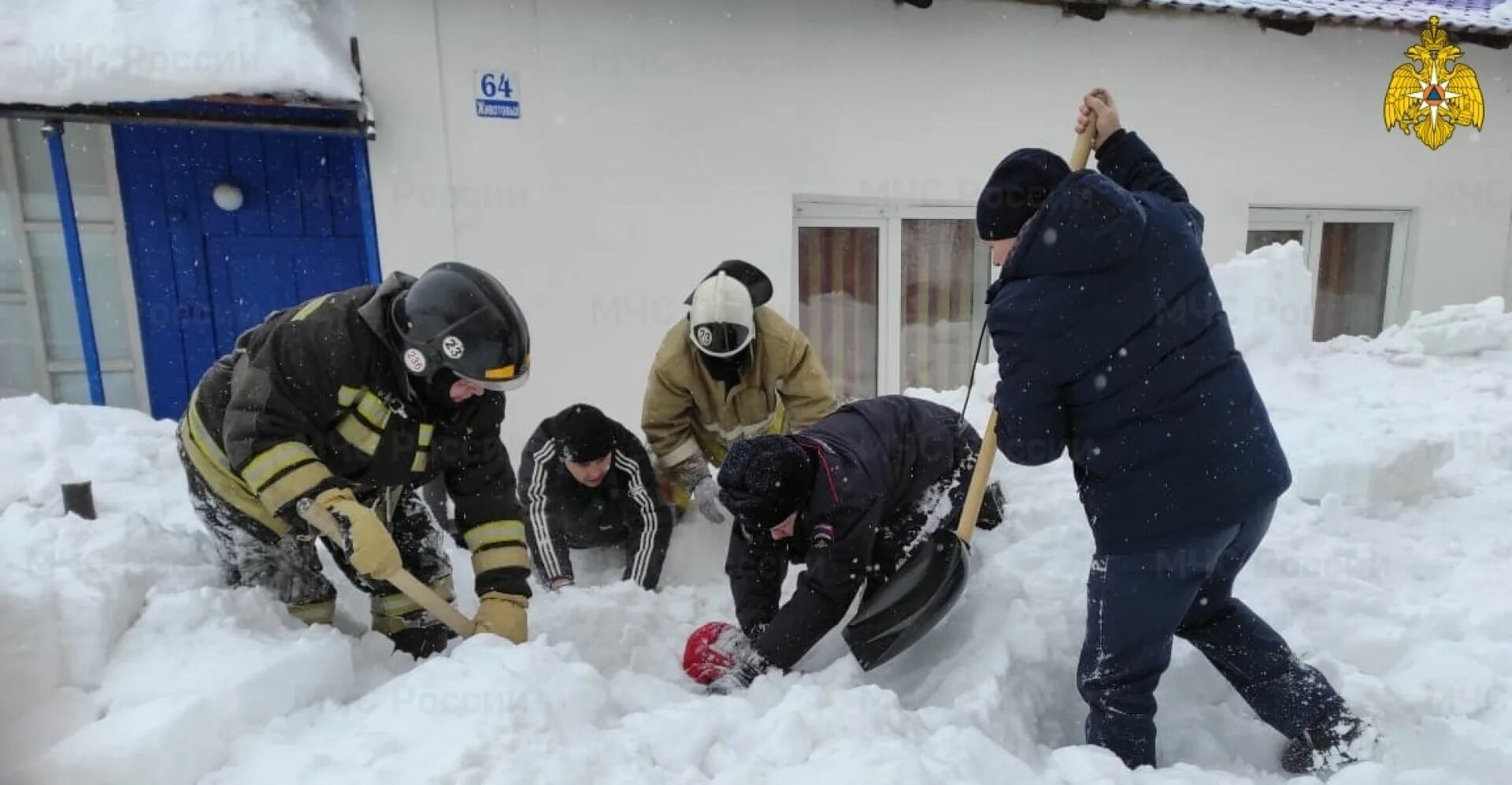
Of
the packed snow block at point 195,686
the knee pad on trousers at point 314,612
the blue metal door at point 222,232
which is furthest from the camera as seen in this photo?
the blue metal door at point 222,232

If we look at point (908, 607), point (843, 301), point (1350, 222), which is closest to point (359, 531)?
point (908, 607)

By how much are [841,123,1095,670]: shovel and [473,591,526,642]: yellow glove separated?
3.00ft

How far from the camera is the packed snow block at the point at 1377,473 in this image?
10.00ft

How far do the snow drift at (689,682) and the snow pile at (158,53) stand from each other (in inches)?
64.1

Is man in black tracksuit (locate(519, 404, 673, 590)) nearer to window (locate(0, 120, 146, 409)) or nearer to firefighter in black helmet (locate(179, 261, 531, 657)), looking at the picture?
firefighter in black helmet (locate(179, 261, 531, 657))

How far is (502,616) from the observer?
2254 millimetres

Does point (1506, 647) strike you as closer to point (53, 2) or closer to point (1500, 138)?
point (53, 2)

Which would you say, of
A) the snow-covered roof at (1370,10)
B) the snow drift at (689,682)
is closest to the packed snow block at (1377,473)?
the snow drift at (689,682)

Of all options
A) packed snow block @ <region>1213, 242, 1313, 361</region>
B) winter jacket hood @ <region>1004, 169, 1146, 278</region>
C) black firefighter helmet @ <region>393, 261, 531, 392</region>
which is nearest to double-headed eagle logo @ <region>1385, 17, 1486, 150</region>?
packed snow block @ <region>1213, 242, 1313, 361</region>

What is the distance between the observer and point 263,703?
67.4 inches

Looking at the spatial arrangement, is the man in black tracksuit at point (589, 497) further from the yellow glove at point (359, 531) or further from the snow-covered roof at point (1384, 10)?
the snow-covered roof at point (1384, 10)

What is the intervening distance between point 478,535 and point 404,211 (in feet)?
8.09

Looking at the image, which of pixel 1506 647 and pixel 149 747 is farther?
pixel 1506 647

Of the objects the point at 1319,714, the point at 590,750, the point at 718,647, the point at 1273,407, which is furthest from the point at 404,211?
the point at 1273,407
